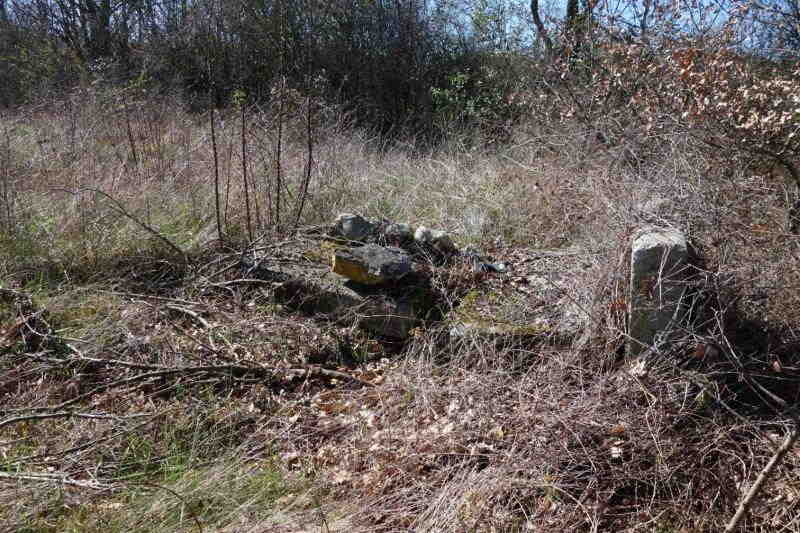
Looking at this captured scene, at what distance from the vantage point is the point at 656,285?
10.1 ft

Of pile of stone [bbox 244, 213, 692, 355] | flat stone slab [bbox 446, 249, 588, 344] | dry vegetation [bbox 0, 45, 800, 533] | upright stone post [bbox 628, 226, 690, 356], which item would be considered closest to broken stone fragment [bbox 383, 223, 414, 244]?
pile of stone [bbox 244, 213, 692, 355]

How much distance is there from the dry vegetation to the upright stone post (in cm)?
14

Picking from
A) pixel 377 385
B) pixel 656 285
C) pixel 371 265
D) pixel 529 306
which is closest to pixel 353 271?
pixel 371 265

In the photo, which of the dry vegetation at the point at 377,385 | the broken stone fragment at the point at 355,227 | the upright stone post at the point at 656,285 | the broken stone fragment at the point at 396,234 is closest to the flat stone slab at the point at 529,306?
the dry vegetation at the point at 377,385

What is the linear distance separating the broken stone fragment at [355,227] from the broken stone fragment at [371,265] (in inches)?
16.0

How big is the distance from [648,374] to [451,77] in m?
8.21

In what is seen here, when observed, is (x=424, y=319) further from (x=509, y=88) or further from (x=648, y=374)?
(x=509, y=88)

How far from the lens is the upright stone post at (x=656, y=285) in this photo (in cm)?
311

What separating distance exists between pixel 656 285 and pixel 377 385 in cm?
165

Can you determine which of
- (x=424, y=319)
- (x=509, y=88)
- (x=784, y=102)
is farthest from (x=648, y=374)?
(x=509, y=88)

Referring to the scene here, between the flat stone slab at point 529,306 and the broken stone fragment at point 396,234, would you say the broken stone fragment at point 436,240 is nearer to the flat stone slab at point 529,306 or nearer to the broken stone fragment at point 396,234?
the broken stone fragment at point 396,234

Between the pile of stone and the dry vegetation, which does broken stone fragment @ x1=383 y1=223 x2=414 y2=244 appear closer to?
the pile of stone

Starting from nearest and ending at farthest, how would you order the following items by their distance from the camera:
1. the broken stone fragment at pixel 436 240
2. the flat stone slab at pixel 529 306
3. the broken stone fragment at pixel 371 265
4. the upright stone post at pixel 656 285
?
the upright stone post at pixel 656 285 → the flat stone slab at pixel 529 306 → the broken stone fragment at pixel 371 265 → the broken stone fragment at pixel 436 240

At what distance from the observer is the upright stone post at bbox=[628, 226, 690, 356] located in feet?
10.2
